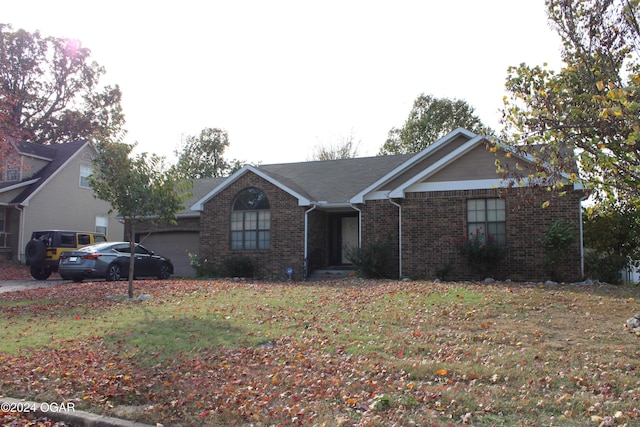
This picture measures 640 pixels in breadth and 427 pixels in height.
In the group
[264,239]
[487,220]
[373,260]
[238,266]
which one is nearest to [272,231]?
[264,239]

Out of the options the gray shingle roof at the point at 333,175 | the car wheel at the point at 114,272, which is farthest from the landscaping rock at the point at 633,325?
the car wheel at the point at 114,272

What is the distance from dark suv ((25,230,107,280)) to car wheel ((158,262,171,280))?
3.91 m

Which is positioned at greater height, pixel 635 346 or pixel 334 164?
pixel 334 164

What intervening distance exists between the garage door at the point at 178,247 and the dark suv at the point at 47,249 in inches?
115

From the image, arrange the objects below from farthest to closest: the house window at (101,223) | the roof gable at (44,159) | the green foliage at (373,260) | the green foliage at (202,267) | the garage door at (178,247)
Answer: the house window at (101,223) → the roof gable at (44,159) → the garage door at (178,247) → the green foliage at (202,267) → the green foliage at (373,260)

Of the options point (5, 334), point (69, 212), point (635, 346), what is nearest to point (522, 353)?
point (635, 346)

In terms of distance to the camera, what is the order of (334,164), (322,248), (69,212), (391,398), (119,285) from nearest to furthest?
(391,398)
(119,285)
(322,248)
(334,164)
(69,212)

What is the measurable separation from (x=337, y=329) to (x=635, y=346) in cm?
417

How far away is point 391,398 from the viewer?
546 cm

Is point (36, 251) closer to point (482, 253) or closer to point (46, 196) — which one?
point (46, 196)

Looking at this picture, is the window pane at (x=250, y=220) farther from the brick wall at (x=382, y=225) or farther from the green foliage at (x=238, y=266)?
the brick wall at (x=382, y=225)

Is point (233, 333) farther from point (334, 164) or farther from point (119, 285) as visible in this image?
point (334, 164)

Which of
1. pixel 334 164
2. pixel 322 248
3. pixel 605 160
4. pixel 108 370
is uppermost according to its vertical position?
pixel 334 164

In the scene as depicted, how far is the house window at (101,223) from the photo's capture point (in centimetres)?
3014
